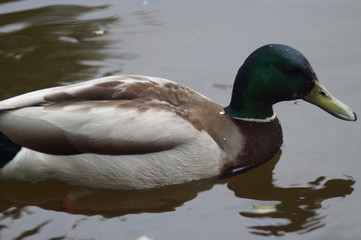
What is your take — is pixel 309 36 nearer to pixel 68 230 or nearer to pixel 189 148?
pixel 189 148

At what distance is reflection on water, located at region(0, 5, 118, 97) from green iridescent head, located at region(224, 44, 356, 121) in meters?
2.12

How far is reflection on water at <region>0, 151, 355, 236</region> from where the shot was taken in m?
6.87

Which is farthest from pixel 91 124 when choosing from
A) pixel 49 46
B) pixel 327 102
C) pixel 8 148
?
pixel 49 46

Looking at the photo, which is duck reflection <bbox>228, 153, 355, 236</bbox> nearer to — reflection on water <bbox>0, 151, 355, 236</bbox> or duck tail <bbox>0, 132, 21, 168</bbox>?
reflection on water <bbox>0, 151, 355, 236</bbox>

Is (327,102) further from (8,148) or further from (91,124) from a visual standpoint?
(8,148)

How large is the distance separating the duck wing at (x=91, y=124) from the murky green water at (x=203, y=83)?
0.46m

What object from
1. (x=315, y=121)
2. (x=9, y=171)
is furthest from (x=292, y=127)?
(x=9, y=171)

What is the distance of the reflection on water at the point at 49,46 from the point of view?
29.4 feet

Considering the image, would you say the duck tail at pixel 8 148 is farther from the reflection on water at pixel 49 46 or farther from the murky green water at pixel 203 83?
the reflection on water at pixel 49 46

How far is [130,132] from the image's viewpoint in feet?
22.6

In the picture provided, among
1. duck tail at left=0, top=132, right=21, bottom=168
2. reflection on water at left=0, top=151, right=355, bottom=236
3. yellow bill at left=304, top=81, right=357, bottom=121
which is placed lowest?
reflection on water at left=0, top=151, right=355, bottom=236

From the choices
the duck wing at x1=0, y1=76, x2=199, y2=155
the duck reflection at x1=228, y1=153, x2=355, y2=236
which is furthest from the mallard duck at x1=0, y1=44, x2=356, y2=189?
the duck reflection at x1=228, y1=153, x2=355, y2=236

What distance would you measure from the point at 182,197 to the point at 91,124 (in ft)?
3.28

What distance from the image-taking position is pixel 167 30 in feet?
32.2
